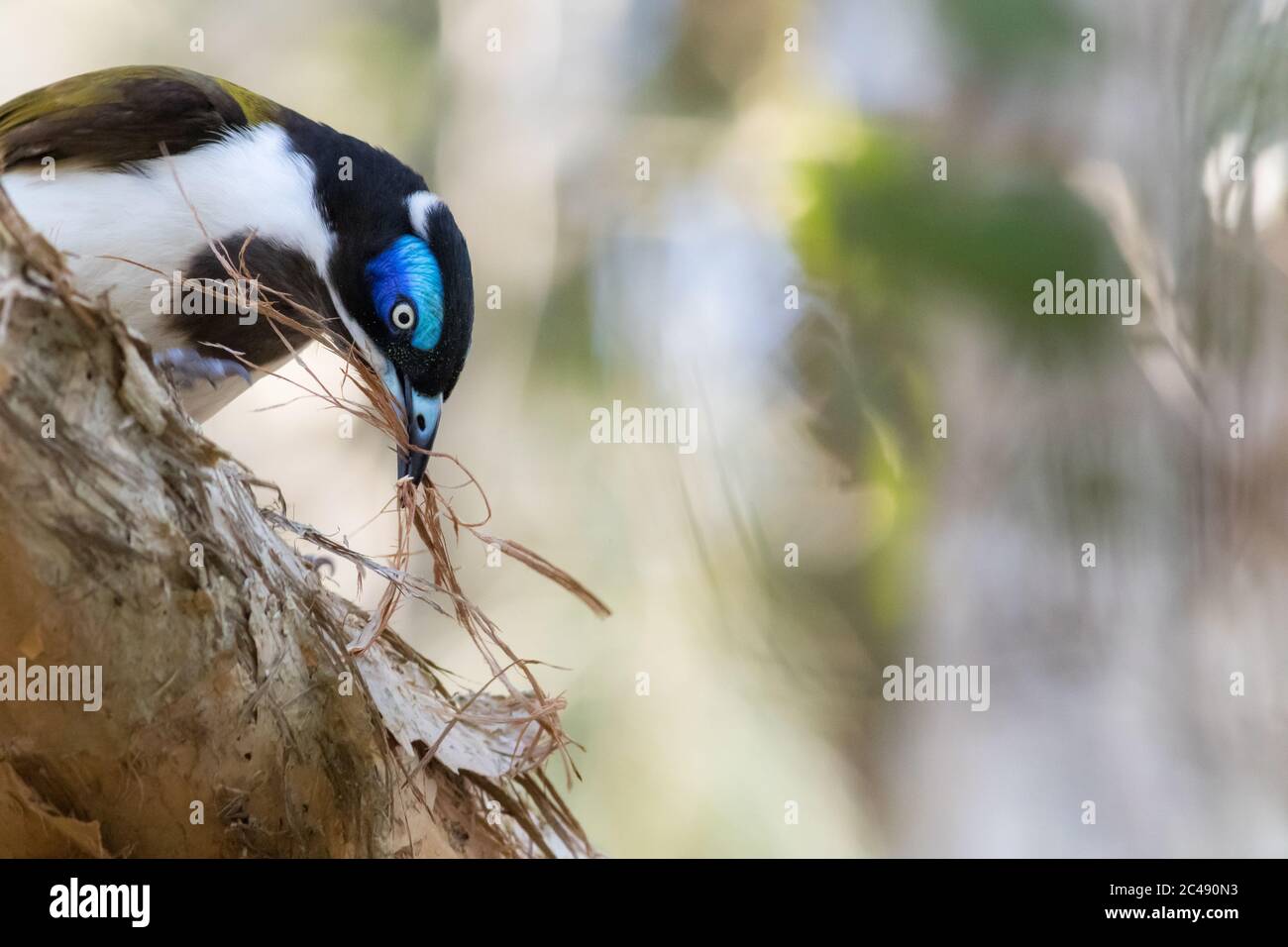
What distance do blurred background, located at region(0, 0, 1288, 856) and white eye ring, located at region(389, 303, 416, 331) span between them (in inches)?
75.4

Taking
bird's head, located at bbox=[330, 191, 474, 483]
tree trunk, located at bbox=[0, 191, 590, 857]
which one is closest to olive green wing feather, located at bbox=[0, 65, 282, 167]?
bird's head, located at bbox=[330, 191, 474, 483]

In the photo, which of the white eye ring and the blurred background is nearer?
the white eye ring

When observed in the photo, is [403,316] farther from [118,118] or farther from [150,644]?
[150,644]

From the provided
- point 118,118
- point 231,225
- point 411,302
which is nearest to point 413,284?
point 411,302

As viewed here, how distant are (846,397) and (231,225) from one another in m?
2.92

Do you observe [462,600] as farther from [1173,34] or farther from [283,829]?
[1173,34]

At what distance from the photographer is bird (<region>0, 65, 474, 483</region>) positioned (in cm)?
251

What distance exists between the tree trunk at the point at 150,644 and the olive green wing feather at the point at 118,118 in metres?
1.34

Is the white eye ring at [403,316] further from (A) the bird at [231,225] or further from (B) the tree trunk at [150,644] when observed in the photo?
(B) the tree trunk at [150,644]

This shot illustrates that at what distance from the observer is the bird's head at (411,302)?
2.49 m

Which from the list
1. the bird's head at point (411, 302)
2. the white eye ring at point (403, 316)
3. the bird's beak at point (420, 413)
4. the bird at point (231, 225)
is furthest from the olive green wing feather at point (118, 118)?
the bird's beak at point (420, 413)

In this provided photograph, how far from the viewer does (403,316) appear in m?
2.51

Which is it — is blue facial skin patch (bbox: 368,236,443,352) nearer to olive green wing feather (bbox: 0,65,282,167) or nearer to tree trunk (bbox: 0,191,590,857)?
olive green wing feather (bbox: 0,65,282,167)
